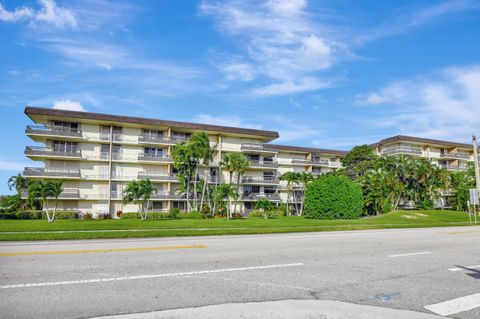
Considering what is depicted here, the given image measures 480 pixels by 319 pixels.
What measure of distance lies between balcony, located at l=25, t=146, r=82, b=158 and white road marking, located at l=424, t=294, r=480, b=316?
1879 inches

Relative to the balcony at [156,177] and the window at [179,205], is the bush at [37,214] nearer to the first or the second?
the balcony at [156,177]

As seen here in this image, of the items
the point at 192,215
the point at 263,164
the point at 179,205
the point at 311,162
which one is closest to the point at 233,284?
the point at 192,215

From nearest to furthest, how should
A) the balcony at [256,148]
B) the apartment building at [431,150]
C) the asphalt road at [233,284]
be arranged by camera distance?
the asphalt road at [233,284] < the balcony at [256,148] < the apartment building at [431,150]

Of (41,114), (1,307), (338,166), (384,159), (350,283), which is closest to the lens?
(1,307)

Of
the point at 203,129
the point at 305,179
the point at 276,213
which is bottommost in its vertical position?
the point at 276,213

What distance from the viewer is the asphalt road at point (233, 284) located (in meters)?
4.87

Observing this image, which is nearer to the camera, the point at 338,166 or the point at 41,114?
the point at 41,114

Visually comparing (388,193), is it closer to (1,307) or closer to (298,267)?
(298,267)

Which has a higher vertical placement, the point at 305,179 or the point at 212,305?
the point at 305,179

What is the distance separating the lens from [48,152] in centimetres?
4553

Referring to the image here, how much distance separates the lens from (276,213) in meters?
53.8

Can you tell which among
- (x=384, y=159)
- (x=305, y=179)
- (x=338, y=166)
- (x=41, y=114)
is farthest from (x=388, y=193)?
(x=41, y=114)

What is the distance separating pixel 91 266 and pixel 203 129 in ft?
154

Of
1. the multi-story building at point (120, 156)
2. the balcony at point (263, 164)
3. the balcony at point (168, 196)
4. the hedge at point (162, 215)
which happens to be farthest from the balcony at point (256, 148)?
the hedge at point (162, 215)
